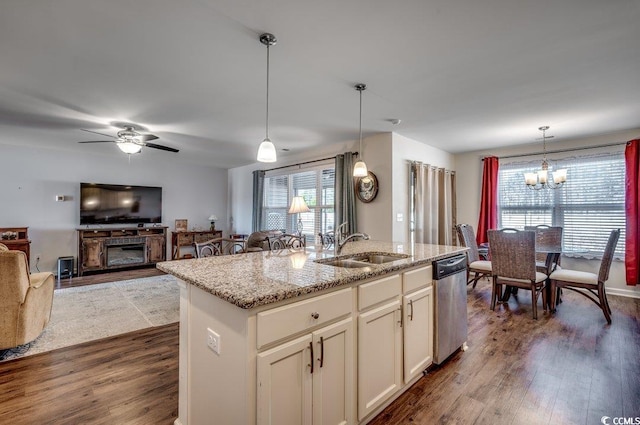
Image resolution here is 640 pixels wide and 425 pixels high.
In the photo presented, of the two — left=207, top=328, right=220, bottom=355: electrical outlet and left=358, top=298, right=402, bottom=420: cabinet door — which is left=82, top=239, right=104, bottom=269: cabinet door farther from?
left=358, top=298, right=402, bottom=420: cabinet door

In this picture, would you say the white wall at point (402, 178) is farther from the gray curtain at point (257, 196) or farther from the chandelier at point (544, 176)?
the gray curtain at point (257, 196)

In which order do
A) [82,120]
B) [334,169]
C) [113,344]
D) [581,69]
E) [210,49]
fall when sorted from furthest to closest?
[334,169]
[82,120]
[113,344]
[581,69]
[210,49]

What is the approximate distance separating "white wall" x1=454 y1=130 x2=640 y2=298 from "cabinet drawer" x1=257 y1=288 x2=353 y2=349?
5.28 meters

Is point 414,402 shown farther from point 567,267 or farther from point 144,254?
point 144,254

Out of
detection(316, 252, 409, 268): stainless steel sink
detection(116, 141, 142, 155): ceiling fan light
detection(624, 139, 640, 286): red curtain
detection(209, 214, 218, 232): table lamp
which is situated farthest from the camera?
detection(209, 214, 218, 232): table lamp

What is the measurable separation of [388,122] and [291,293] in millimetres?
3365

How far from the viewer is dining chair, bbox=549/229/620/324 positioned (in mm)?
3408

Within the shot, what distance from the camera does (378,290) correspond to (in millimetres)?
1855

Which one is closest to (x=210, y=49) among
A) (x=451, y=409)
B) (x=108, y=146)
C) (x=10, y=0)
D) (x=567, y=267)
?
(x=10, y=0)

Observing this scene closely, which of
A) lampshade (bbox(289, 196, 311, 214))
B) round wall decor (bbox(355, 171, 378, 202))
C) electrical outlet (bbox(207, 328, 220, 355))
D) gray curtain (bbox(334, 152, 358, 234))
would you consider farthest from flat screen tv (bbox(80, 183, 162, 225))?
electrical outlet (bbox(207, 328, 220, 355))

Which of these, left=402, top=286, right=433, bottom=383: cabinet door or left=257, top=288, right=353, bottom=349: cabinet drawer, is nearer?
left=257, top=288, right=353, bottom=349: cabinet drawer

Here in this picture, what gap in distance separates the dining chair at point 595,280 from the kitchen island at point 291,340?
2798 mm

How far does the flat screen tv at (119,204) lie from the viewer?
20.0 feet

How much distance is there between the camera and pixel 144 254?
6.57 meters
